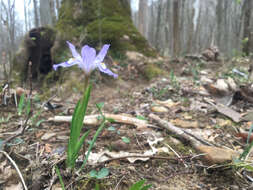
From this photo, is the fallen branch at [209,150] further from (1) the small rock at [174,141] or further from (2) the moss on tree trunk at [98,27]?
(2) the moss on tree trunk at [98,27]

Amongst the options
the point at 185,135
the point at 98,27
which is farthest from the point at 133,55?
the point at 185,135

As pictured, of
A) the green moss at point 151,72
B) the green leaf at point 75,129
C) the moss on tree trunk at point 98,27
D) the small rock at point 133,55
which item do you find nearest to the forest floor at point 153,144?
the green leaf at point 75,129

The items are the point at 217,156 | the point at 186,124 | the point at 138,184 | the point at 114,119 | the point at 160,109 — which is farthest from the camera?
the point at 160,109

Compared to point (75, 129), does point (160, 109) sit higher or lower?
lower

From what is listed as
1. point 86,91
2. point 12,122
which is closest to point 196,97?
point 86,91

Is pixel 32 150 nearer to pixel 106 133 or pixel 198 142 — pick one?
pixel 106 133

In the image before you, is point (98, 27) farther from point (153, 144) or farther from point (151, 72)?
point (153, 144)

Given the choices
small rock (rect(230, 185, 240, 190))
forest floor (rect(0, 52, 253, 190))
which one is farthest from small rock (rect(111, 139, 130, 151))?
small rock (rect(230, 185, 240, 190))
